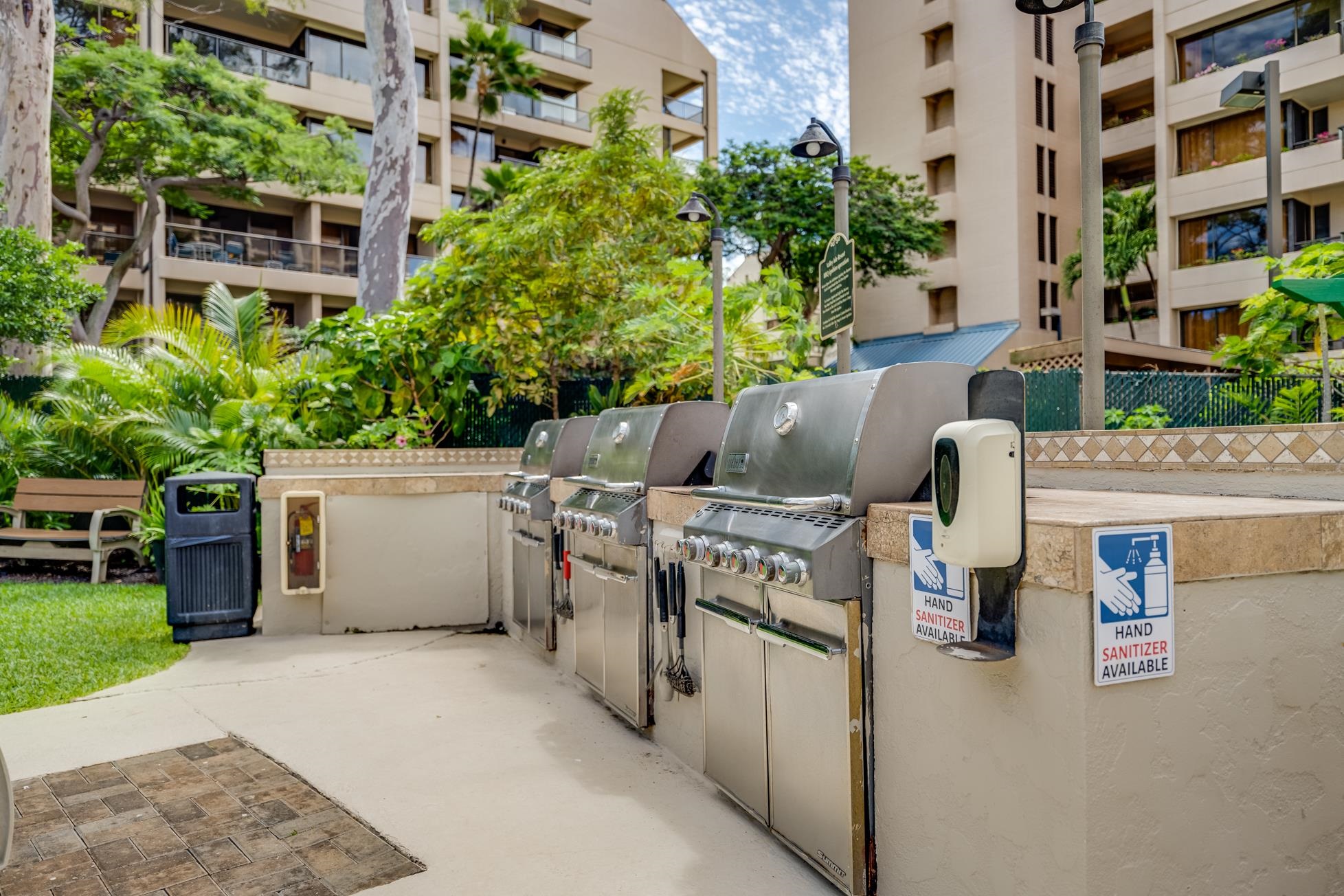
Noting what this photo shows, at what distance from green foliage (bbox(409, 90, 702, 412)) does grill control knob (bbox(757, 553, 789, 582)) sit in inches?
165

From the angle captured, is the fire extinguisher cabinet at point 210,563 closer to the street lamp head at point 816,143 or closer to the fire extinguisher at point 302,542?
the fire extinguisher at point 302,542

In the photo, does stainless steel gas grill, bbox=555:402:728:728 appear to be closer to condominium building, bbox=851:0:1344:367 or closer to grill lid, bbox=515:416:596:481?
grill lid, bbox=515:416:596:481

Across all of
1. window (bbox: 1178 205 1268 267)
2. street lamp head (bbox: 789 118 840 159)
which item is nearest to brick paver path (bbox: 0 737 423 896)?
street lamp head (bbox: 789 118 840 159)

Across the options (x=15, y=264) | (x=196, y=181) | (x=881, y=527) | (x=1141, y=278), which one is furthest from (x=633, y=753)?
(x=1141, y=278)

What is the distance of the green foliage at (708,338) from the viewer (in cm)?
669

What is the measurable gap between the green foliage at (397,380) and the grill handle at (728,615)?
441 cm

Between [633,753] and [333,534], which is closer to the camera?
[633,753]

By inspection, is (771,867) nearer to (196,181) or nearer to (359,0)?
(196,181)

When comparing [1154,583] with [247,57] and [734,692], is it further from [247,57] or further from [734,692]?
[247,57]

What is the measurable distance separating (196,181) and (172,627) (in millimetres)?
17004

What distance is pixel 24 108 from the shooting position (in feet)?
39.5

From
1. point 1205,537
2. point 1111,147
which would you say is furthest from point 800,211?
point 1205,537

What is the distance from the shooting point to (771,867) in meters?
A: 2.89

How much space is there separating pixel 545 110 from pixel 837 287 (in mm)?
25520
